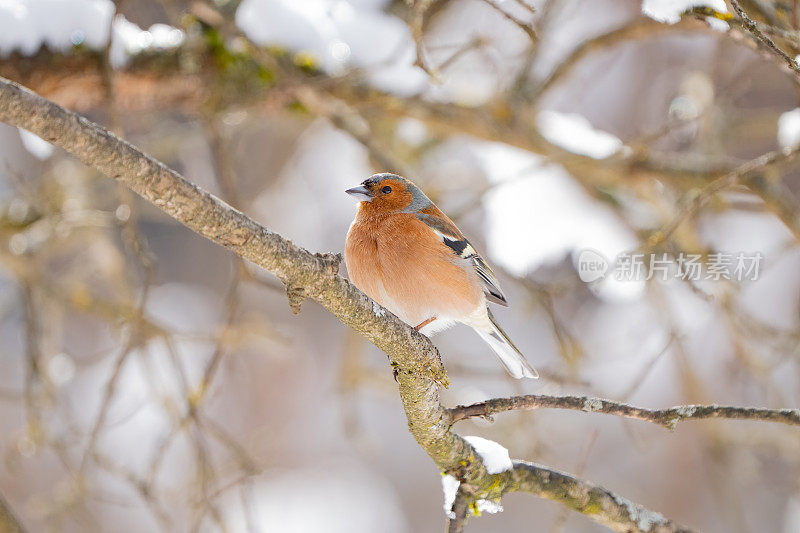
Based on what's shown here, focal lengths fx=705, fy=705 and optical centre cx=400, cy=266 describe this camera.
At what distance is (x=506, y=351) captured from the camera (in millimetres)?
3863

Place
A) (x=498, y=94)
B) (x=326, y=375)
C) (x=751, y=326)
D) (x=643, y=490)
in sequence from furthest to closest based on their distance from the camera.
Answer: (x=326, y=375) → (x=643, y=490) → (x=498, y=94) → (x=751, y=326)

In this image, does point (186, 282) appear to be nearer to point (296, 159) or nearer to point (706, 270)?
point (296, 159)

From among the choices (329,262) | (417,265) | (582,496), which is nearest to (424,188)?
(417,265)

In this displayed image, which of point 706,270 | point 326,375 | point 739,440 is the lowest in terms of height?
point 739,440

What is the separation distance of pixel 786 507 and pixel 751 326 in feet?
21.0

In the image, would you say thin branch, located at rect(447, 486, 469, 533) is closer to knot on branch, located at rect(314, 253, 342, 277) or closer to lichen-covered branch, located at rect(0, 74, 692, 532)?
lichen-covered branch, located at rect(0, 74, 692, 532)

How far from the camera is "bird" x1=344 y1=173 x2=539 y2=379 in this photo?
321cm

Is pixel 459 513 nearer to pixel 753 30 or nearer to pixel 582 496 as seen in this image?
pixel 582 496

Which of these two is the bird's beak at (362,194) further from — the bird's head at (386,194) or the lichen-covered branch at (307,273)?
the lichen-covered branch at (307,273)

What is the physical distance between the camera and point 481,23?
654cm

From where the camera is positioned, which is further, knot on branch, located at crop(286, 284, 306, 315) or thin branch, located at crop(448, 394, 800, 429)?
thin branch, located at crop(448, 394, 800, 429)

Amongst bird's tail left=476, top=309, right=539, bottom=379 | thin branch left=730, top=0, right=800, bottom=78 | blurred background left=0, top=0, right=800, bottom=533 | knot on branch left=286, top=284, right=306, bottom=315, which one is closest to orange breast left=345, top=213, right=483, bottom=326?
bird's tail left=476, top=309, right=539, bottom=379

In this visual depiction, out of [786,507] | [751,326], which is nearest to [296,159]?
[751,326]

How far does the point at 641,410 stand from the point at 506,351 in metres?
1.50
